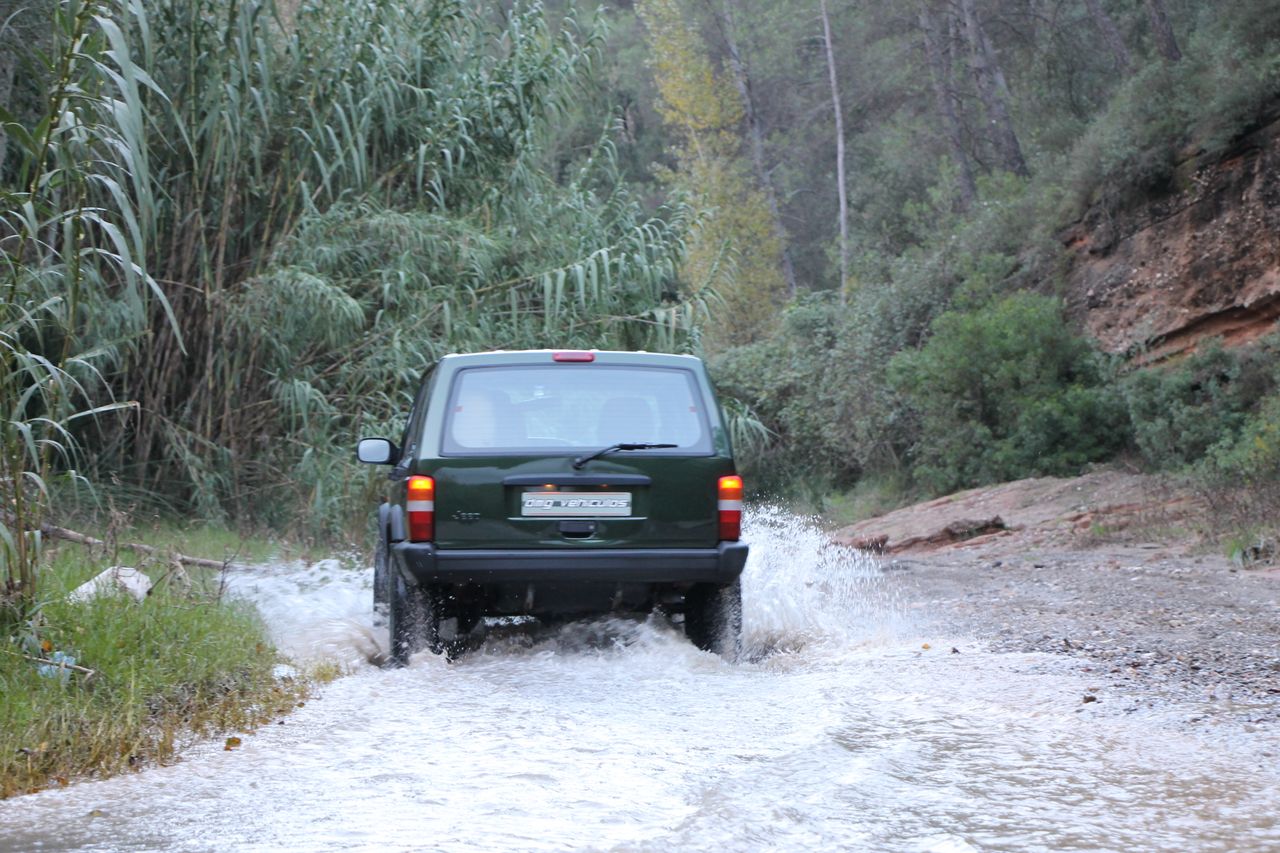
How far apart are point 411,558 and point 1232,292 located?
15.1 meters

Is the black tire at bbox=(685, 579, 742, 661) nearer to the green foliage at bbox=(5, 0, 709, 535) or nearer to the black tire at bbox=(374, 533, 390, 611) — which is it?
the black tire at bbox=(374, 533, 390, 611)

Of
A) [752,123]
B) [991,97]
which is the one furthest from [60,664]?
[752,123]

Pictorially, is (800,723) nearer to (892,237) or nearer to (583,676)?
(583,676)

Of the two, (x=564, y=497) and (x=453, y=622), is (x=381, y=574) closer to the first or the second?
(x=453, y=622)

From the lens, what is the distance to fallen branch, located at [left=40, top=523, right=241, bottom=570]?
8242 millimetres

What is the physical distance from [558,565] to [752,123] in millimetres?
39896

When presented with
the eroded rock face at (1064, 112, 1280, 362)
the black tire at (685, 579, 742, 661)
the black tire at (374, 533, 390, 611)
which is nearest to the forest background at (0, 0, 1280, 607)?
the eroded rock face at (1064, 112, 1280, 362)

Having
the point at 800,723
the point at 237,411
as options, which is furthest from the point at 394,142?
the point at 800,723

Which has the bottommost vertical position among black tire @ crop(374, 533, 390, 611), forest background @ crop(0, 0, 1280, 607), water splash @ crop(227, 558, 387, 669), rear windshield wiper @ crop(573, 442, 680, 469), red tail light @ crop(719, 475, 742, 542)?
water splash @ crop(227, 558, 387, 669)

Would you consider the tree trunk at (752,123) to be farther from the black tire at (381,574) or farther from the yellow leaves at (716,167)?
the black tire at (381,574)

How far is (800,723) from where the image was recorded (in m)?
5.70

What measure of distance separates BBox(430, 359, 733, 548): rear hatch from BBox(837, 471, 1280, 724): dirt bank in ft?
6.53

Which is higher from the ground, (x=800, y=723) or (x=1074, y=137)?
(x=1074, y=137)

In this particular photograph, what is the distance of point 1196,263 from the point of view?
65.0ft
